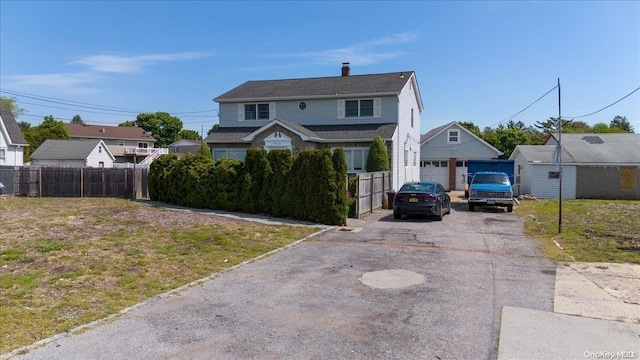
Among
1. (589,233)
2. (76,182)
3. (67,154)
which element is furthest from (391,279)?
(67,154)

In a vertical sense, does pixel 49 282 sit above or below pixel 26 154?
below

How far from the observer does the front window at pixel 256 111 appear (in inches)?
→ 1136

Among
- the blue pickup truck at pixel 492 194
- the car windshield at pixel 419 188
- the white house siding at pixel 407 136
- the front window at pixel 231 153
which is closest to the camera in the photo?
the car windshield at pixel 419 188

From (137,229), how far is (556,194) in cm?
2643

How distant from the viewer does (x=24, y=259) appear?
8.76 meters

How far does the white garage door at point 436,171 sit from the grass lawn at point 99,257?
990 inches

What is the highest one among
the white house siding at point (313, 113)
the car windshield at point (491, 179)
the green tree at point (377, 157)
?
the white house siding at point (313, 113)

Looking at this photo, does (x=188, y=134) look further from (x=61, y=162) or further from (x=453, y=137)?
(x=453, y=137)

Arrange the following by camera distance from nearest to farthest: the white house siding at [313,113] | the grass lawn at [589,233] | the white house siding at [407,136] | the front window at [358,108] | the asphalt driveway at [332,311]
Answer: the asphalt driveway at [332,311], the grass lawn at [589,233], the white house siding at [313,113], the white house siding at [407,136], the front window at [358,108]

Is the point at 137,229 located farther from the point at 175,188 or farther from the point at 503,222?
the point at 503,222

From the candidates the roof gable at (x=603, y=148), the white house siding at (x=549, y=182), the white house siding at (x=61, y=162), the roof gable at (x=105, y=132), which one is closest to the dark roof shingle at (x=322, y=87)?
the white house siding at (x=549, y=182)

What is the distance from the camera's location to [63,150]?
4762 cm

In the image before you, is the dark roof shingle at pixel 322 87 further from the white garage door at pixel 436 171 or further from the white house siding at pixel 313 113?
the white garage door at pixel 436 171

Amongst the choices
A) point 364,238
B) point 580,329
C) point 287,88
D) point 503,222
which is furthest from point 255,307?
point 287,88
